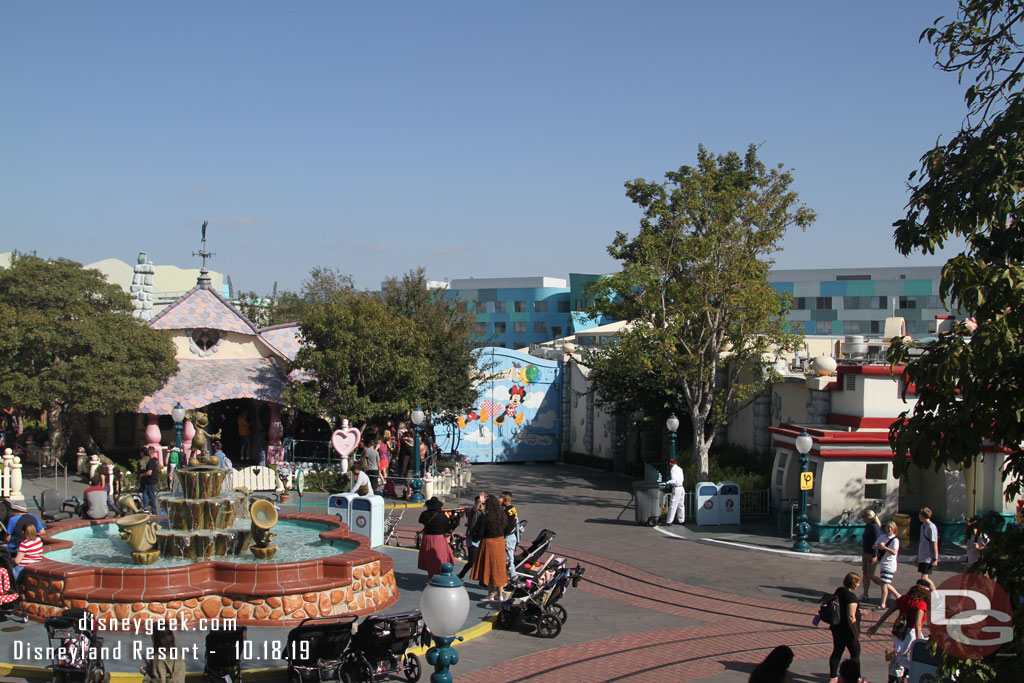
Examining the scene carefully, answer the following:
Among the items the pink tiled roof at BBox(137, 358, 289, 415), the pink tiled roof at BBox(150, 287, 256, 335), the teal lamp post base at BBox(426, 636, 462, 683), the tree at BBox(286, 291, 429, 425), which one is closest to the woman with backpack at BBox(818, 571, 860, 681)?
the teal lamp post base at BBox(426, 636, 462, 683)

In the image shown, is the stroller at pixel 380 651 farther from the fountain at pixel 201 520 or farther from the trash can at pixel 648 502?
the trash can at pixel 648 502

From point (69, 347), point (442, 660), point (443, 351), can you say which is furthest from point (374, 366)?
point (442, 660)

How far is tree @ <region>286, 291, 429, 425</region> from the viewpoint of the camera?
25.9 metres

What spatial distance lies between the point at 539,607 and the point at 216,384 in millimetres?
18563

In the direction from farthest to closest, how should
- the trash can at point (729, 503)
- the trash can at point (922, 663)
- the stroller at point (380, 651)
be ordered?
the trash can at point (729, 503), the stroller at point (380, 651), the trash can at point (922, 663)

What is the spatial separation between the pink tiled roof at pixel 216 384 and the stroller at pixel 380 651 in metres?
18.3

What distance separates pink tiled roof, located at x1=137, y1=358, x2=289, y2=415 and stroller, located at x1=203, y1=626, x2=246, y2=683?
18.3 meters

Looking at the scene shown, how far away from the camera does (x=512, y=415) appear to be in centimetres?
3412

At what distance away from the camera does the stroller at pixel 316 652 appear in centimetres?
963

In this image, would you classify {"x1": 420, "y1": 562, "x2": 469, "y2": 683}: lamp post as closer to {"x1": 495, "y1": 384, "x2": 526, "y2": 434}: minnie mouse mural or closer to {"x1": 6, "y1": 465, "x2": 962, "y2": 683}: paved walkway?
{"x1": 6, "y1": 465, "x2": 962, "y2": 683}: paved walkway

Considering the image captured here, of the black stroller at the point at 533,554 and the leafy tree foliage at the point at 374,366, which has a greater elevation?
the leafy tree foliage at the point at 374,366

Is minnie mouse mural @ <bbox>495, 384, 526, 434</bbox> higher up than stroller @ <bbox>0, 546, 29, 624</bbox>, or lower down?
higher up

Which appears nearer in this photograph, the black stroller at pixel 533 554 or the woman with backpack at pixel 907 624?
the woman with backpack at pixel 907 624

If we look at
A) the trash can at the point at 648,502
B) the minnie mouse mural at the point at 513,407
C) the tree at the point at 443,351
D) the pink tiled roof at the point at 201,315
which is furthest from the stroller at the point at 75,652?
the minnie mouse mural at the point at 513,407
